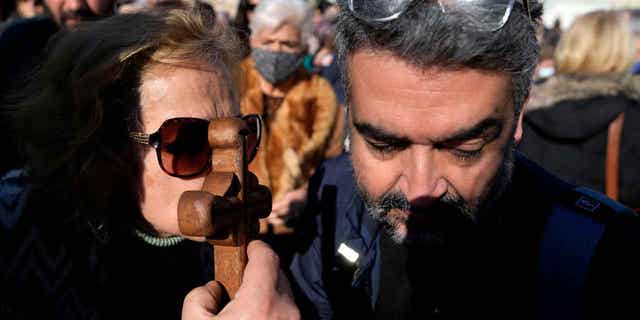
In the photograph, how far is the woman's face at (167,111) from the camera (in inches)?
70.2

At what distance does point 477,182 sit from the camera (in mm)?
1599

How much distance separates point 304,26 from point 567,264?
2.95 metres

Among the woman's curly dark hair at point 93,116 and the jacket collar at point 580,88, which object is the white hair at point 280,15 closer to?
the jacket collar at point 580,88

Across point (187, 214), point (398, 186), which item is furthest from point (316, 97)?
point (187, 214)

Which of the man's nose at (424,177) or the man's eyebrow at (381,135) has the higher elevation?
the man's eyebrow at (381,135)

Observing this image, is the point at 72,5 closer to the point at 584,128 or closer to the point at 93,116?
the point at 93,116

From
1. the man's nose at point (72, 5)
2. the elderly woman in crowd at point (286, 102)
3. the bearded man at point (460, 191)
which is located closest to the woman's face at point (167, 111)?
the bearded man at point (460, 191)

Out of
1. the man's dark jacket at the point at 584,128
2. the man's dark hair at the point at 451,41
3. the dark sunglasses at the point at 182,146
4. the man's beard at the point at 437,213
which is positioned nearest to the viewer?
the man's dark hair at the point at 451,41

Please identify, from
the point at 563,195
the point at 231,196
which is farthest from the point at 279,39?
the point at 231,196

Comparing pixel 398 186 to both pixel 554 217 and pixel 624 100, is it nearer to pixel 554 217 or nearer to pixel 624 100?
pixel 554 217

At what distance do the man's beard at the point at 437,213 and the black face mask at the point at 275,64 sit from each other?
7.09ft

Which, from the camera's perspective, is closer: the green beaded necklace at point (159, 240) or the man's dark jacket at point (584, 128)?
the green beaded necklace at point (159, 240)

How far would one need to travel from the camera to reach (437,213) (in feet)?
5.26

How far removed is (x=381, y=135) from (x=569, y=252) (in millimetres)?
713
